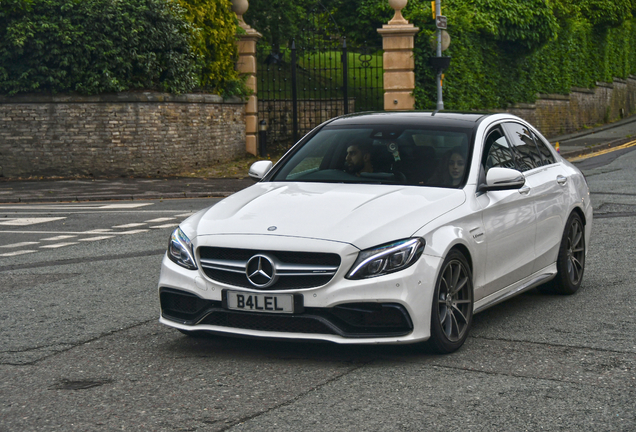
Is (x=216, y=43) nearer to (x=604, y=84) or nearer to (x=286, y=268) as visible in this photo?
(x=286, y=268)

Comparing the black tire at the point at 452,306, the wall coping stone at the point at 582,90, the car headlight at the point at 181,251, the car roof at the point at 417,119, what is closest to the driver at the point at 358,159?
the car roof at the point at 417,119

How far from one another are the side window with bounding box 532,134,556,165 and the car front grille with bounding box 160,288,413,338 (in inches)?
117

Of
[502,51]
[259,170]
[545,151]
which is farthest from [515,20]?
[259,170]

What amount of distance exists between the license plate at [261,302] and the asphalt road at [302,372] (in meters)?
0.35

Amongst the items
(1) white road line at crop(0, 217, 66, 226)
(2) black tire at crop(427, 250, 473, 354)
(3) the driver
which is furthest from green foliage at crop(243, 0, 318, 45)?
(2) black tire at crop(427, 250, 473, 354)

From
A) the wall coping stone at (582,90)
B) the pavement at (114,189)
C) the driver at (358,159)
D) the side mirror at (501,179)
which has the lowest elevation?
the pavement at (114,189)

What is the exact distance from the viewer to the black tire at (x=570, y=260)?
771 centimetres

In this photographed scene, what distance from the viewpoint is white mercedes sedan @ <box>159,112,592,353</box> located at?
5.38 metres

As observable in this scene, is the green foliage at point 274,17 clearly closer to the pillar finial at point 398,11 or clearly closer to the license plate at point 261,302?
the pillar finial at point 398,11

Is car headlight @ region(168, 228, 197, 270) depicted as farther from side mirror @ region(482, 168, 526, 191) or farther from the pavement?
the pavement

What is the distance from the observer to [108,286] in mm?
8578

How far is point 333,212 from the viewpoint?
18.7ft

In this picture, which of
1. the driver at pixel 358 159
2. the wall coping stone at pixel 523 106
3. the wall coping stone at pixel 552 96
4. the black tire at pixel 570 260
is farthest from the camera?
the wall coping stone at pixel 552 96

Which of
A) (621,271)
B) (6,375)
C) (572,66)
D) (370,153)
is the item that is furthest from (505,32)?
(6,375)
